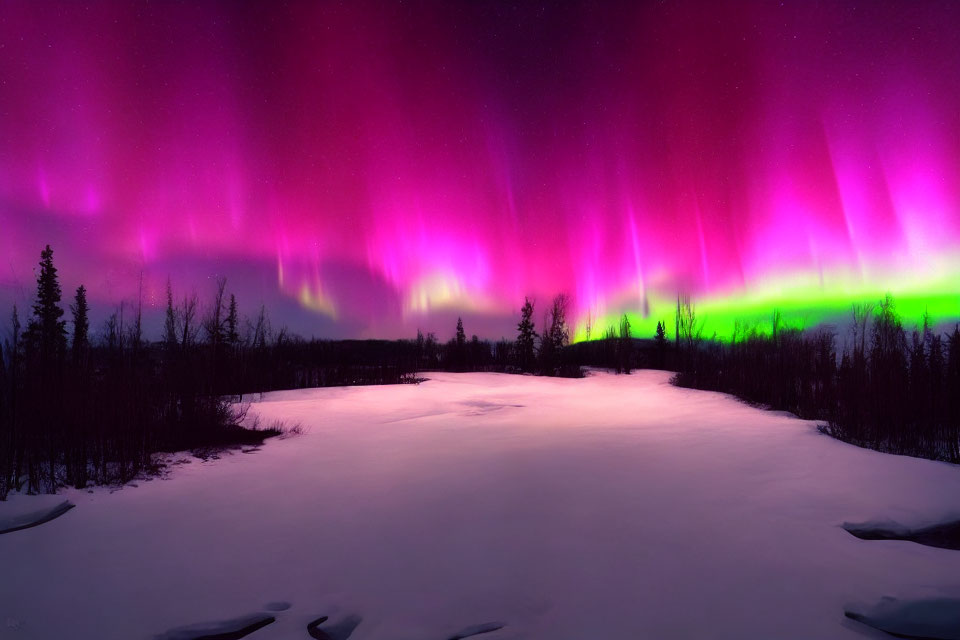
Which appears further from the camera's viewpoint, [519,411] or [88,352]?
[519,411]

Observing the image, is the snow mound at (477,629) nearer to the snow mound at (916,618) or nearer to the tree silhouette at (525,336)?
the snow mound at (916,618)

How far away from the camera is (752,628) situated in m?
2.63

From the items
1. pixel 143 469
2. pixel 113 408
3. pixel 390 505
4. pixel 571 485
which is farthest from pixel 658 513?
pixel 113 408

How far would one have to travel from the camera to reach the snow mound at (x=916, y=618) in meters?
2.61

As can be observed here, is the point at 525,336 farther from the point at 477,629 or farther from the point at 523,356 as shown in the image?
the point at 477,629

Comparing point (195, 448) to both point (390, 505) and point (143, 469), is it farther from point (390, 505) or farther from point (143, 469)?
point (390, 505)

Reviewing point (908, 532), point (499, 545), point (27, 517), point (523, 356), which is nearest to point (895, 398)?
point (908, 532)

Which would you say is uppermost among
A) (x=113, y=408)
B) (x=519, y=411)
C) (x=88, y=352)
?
(x=88, y=352)

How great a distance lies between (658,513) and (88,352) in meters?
8.30

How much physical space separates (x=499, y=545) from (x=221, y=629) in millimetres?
2199

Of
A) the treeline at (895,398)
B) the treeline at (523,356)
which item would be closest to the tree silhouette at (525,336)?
the treeline at (523,356)

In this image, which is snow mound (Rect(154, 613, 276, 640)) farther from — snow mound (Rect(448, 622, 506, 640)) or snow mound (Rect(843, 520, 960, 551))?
snow mound (Rect(843, 520, 960, 551))

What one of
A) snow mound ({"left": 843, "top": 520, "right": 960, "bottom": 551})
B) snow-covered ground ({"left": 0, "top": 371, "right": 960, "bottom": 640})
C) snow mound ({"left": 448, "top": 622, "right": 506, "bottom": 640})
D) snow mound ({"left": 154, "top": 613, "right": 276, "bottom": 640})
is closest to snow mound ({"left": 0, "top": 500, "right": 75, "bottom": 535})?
snow-covered ground ({"left": 0, "top": 371, "right": 960, "bottom": 640})

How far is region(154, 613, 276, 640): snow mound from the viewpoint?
272 centimetres
